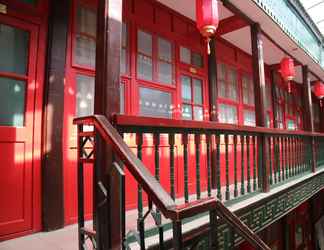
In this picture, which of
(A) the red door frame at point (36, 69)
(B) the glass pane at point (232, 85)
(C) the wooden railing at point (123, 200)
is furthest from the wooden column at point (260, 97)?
(A) the red door frame at point (36, 69)

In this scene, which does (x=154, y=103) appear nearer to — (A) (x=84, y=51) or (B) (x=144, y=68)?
(B) (x=144, y=68)

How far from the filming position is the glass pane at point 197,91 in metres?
4.71

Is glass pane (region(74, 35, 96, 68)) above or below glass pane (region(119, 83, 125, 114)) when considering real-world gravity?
above

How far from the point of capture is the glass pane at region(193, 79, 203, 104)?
471 centimetres

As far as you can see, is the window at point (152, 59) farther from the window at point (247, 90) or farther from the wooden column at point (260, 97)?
the window at point (247, 90)

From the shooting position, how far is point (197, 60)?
479 cm

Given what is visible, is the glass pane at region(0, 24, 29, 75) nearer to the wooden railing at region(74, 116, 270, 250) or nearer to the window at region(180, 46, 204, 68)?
the wooden railing at region(74, 116, 270, 250)

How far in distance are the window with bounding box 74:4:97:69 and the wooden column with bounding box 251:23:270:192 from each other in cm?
234

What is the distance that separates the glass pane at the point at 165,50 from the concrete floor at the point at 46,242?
2.84m

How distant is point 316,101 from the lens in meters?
10.4

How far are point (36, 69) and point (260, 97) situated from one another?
9.72ft

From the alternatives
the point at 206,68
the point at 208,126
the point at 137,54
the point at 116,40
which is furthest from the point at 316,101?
the point at 116,40

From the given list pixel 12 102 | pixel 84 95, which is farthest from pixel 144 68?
pixel 12 102

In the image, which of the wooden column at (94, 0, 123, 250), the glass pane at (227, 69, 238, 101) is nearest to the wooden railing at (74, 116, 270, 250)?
the wooden column at (94, 0, 123, 250)
